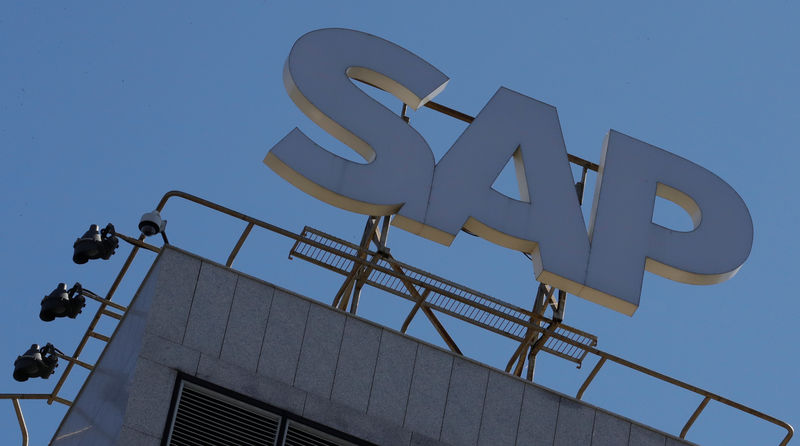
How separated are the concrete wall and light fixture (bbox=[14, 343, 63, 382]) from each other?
1825 mm

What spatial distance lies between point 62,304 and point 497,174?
7.77 metres

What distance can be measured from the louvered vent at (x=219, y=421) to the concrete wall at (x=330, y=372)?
0.74 feet

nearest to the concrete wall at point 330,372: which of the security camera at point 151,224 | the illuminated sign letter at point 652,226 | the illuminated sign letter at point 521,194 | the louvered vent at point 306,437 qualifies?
the louvered vent at point 306,437

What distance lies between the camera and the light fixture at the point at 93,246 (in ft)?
81.2

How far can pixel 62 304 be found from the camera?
990 inches

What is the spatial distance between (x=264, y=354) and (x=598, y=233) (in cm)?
728

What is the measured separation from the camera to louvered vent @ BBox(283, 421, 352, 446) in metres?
23.1

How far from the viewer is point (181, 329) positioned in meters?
23.2

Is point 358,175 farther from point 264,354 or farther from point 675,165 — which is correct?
point 675,165

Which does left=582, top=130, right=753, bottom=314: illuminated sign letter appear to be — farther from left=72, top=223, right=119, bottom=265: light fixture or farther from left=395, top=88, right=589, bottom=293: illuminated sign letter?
left=72, top=223, right=119, bottom=265: light fixture

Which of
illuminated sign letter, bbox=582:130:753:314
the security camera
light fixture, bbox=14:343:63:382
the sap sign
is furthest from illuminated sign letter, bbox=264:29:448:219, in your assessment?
light fixture, bbox=14:343:63:382

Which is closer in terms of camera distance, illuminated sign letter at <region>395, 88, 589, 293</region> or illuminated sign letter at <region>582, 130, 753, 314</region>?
illuminated sign letter at <region>395, 88, 589, 293</region>

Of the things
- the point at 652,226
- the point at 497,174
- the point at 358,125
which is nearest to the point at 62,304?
the point at 358,125

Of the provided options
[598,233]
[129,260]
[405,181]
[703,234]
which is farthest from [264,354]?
[703,234]
